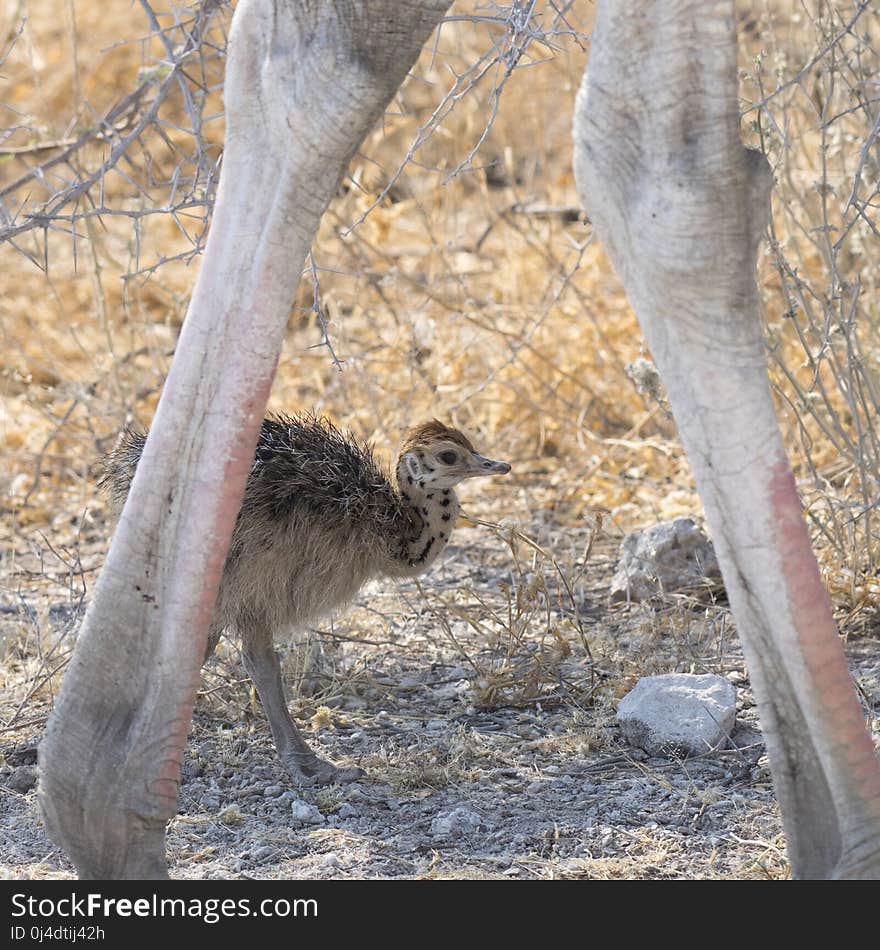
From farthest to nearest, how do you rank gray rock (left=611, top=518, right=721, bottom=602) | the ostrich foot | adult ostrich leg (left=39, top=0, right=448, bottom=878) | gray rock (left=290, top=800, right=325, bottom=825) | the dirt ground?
gray rock (left=611, top=518, right=721, bottom=602) → the ostrich foot → gray rock (left=290, top=800, right=325, bottom=825) → the dirt ground → adult ostrich leg (left=39, top=0, right=448, bottom=878)

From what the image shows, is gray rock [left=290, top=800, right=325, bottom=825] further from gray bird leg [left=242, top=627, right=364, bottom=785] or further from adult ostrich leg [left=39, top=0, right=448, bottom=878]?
adult ostrich leg [left=39, top=0, right=448, bottom=878]

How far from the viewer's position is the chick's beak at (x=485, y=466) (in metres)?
4.95

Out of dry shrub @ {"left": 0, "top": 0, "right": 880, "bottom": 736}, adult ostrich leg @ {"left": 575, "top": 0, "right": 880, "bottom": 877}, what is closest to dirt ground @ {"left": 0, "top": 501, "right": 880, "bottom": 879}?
dry shrub @ {"left": 0, "top": 0, "right": 880, "bottom": 736}

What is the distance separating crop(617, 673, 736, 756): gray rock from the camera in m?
4.42

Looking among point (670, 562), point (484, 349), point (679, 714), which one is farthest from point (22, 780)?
point (484, 349)

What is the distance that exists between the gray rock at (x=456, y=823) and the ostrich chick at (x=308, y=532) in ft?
1.69

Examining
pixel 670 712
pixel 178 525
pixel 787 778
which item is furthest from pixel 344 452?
pixel 787 778

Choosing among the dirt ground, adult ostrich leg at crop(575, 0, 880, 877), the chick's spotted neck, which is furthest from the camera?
the chick's spotted neck

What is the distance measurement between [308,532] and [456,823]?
1047 millimetres

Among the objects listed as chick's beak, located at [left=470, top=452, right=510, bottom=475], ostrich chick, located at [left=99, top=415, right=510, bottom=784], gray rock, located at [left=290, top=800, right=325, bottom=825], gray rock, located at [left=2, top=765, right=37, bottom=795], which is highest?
chick's beak, located at [left=470, top=452, right=510, bottom=475]

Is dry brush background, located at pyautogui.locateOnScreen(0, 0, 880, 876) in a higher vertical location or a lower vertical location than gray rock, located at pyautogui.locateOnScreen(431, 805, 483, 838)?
higher

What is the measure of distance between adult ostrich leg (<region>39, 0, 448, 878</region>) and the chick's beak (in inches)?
78.1

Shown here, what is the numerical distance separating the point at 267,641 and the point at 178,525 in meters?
1.63

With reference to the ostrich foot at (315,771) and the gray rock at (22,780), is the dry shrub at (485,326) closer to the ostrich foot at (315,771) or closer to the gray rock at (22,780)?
the gray rock at (22,780)
